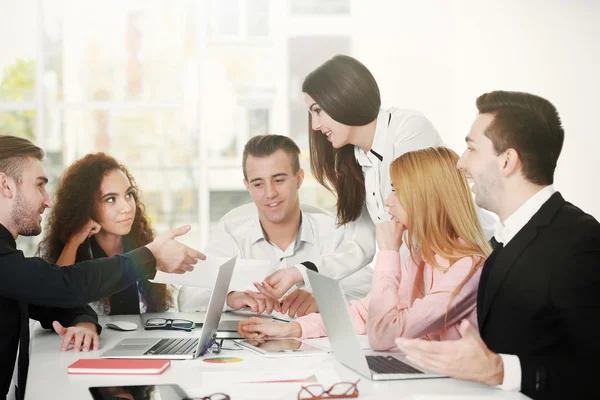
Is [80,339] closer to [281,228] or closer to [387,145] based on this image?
[387,145]

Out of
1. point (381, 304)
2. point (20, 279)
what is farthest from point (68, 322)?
point (381, 304)

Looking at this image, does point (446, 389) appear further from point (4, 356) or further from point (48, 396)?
point (4, 356)

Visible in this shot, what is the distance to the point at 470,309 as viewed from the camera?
1816 millimetres

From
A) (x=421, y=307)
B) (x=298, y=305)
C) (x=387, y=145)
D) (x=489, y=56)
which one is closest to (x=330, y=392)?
(x=421, y=307)

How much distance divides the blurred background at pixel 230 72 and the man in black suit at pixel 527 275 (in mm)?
4230

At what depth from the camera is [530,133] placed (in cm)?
167

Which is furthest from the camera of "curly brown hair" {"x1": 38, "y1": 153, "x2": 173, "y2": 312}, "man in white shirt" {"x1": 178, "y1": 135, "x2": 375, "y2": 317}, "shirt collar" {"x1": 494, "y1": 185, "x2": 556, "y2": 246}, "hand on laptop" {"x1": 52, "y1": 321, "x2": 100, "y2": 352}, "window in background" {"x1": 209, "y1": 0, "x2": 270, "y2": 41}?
"window in background" {"x1": 209, "y1": 0, "x2": 270, "y2": 41}

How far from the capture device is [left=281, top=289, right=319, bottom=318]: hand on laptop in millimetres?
2432

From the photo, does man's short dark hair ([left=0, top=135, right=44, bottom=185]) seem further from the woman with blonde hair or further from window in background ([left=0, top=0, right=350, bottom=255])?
window in background ([left=0, top=0, right=350, bottom=255])

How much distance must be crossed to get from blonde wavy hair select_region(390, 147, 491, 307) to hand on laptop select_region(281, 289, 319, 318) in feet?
2.08

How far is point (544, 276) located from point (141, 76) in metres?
4.99

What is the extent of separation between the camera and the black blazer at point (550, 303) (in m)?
1.39

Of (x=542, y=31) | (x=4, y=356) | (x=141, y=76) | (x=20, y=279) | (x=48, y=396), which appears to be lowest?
(x=4, y=356)

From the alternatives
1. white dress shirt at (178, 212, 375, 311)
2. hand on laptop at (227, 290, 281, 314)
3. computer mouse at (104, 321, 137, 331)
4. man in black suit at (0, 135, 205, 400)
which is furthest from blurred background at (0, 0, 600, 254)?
man in black suit at (0, 135, 205, 400)
